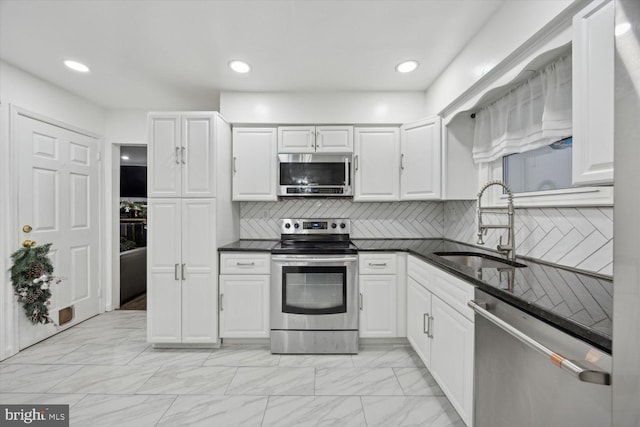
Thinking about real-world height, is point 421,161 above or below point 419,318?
above

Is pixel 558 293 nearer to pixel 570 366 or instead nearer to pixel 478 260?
pixel 570 366

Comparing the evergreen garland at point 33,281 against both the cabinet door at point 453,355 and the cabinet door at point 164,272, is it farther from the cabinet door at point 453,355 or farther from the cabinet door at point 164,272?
the cabinet door at point 453,355

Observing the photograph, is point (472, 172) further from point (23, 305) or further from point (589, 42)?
point (23, 305)

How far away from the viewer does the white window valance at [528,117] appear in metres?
1.54

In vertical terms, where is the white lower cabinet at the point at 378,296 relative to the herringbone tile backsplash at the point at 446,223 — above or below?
below

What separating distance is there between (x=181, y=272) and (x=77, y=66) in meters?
2.02

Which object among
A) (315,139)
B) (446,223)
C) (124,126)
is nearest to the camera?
(315,139)

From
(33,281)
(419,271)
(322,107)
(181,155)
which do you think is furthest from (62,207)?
(419,271)

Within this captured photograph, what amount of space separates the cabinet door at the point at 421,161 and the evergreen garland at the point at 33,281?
11.2 feet

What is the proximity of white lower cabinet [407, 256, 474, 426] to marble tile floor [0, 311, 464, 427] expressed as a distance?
0.23 m

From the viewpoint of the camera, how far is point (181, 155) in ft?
8.32

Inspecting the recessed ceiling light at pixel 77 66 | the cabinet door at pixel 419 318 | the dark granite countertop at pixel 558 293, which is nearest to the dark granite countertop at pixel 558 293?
the dark granite countertop at pixel 558 293

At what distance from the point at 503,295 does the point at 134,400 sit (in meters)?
2.29

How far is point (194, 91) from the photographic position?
2.98m
